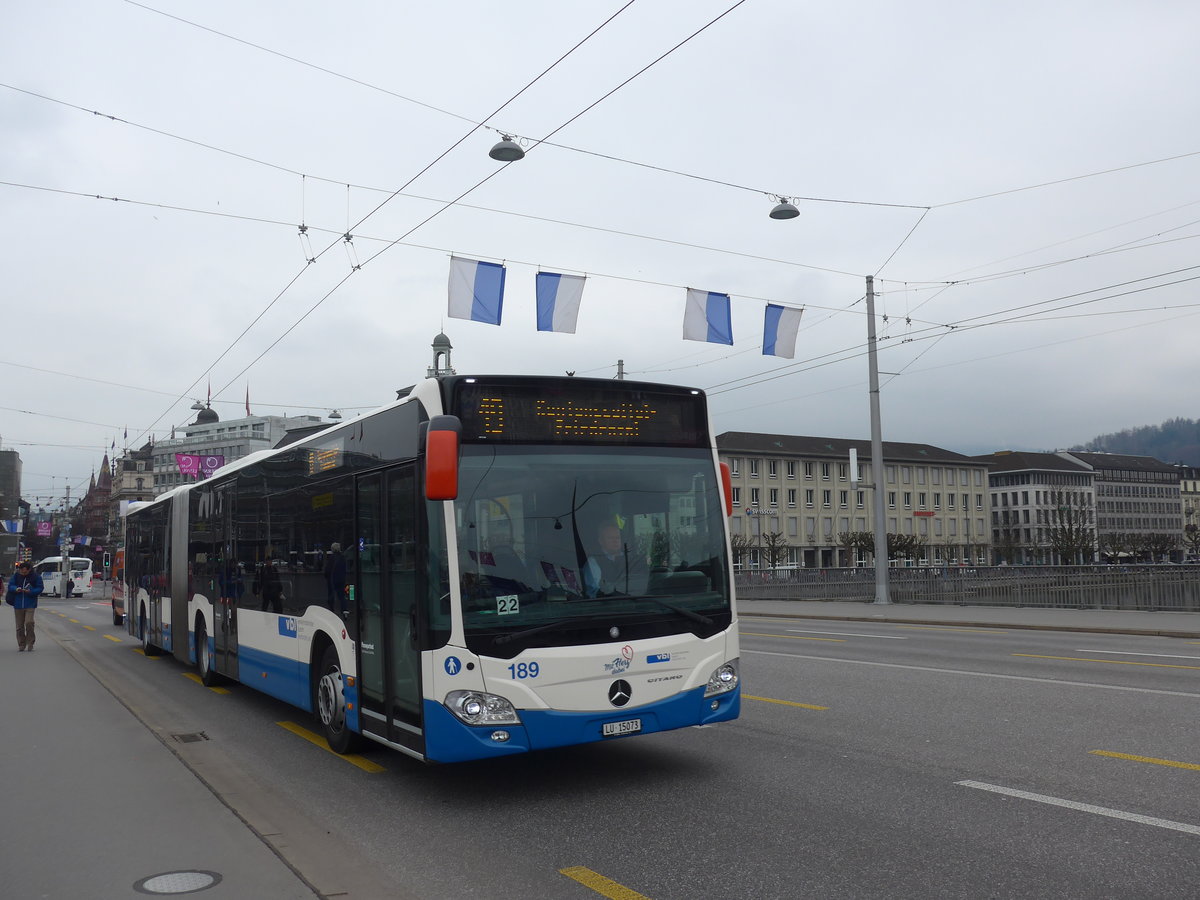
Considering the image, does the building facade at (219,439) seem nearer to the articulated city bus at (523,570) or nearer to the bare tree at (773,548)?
the bare tree at (773,548)

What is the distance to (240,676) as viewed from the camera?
11.9 metres

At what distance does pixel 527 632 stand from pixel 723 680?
1634 mm

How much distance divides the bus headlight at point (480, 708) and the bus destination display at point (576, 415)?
1.69 metres

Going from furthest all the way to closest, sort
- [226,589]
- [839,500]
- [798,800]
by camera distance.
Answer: [839,500] → [226,589] → [798,800]

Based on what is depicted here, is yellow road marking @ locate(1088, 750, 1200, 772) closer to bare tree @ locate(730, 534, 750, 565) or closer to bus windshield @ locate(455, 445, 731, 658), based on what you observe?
bus windshield @ locate(455, 445, 731, 658)

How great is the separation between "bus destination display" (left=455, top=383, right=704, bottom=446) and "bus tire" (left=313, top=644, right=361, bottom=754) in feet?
9.01

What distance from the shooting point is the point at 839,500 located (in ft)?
370

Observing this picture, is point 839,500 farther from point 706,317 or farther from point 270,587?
point 270,587

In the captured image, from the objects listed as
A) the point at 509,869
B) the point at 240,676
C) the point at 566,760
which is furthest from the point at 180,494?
the point at 509,869

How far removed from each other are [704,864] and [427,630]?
2390 mm

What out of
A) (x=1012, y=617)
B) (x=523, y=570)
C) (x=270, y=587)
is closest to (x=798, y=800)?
(x=523, y=570)

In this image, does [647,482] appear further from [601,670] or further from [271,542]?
[271,542]

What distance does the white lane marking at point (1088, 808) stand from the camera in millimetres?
5707

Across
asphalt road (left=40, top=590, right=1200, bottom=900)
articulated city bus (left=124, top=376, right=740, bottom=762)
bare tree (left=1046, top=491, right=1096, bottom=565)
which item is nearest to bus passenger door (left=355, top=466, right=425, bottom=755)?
articulated city bus (left=124, top=376, right=740, bottom=762)
